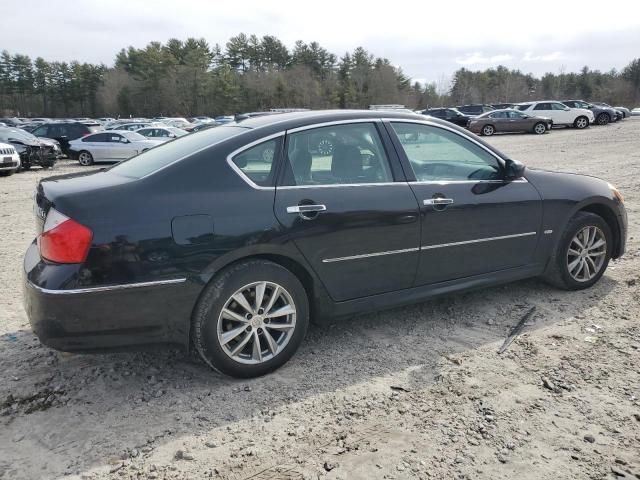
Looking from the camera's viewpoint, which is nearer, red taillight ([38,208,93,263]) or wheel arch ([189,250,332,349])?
red taillight ([38,208,93,263])

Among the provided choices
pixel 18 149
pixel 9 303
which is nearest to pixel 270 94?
pixel 18 149

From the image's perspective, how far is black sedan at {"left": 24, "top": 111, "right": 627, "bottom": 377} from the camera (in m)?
2.94

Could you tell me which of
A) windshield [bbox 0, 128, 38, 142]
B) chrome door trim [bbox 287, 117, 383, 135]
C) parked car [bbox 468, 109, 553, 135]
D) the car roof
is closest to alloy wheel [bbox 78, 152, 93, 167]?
windshield [bbox 0, 128, 38, 142]

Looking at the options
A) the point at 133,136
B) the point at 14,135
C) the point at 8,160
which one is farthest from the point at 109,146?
the point at 8,160

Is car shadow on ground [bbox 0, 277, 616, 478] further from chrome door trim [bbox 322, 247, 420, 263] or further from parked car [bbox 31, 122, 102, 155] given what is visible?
parked car [bbox 31, 122, 102, 155]

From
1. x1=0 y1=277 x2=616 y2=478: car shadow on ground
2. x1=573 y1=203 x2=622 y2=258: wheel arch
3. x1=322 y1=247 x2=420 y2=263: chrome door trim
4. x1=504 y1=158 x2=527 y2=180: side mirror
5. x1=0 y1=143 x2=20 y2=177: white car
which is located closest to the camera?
x1=0 y1=277 x2=616 y2=478: car shadow on ground

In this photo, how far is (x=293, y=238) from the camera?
10.9 ft

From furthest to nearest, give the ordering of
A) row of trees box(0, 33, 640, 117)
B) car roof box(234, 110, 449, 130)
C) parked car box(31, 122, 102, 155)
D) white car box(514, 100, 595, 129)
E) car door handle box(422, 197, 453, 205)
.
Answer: row of trees box(0, 33, 640, 117)
white car box(514, 100, 595, 129)
parked car box(31, 122, 102, 155)
car door handle box(422, 197, 453, 205)
car roof box(234, 110, 449, 130)

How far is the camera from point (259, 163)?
11.1ft

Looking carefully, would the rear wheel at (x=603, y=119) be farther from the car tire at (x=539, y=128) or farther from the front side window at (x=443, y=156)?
the front side window at (x=443, y=156)

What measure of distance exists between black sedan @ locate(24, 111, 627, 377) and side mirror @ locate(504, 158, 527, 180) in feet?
0.05

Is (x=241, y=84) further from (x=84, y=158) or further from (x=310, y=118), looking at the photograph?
(x=310, y=118)

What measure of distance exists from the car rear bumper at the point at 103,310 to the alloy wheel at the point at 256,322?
0.27 metres

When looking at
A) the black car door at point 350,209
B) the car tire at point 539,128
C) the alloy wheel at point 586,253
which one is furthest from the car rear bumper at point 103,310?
the car tire at point 539,128
